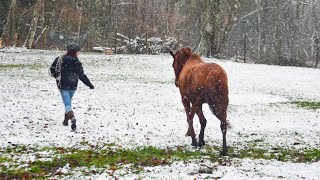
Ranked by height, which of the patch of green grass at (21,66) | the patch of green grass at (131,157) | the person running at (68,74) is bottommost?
the patch of green grass at (131,157)

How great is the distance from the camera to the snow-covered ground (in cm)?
808

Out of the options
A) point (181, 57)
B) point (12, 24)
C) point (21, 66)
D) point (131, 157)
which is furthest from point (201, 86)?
point (12, 24)

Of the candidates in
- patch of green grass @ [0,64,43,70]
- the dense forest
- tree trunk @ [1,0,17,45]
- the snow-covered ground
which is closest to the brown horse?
the snow-covered ground

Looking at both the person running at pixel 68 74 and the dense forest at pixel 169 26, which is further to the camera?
the dense forest at pixel 169 26

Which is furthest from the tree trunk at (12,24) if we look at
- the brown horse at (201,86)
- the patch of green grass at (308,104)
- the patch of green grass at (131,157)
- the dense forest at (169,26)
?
the patch of green grass at (131,157)

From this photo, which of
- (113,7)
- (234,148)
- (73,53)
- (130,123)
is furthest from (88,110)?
(113,7)

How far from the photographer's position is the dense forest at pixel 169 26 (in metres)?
36.0

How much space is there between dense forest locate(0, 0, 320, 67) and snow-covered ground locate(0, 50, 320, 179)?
1052 cm

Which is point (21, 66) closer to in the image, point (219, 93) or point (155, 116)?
point (155, 116)

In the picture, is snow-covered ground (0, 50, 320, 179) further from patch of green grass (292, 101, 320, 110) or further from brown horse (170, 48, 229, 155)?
brown horse (170, 48, 229, 155)

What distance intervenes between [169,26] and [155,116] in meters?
47.1

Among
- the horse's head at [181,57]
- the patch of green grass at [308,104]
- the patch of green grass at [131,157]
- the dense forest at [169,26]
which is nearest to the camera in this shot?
the patch of green grass at [131,157]

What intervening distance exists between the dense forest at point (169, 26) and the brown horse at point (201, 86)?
23478 millimetres

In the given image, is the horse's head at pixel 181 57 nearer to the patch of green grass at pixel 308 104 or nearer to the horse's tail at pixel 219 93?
the horse's tail at pixel 219 93
